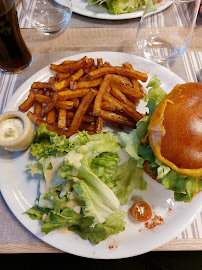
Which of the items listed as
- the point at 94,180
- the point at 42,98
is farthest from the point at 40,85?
the point at 94,180

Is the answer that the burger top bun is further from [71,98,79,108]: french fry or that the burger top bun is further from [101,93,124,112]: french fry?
[71,98,79,108]: french fry

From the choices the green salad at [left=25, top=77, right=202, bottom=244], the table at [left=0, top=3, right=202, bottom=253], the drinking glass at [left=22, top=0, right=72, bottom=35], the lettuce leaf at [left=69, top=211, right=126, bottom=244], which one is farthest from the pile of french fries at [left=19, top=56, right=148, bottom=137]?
the drinking glass at [left=22, top=0, right=72, bottom=35]

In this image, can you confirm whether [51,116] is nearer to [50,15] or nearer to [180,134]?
[180,134]

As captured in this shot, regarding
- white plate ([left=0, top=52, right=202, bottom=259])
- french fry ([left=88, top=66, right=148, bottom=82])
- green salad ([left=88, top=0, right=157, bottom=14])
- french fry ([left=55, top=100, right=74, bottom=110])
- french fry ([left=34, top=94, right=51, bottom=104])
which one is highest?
green salad ([left=88, top=0, right=157, bottom=14])

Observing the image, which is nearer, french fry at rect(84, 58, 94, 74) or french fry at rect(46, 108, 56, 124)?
french fry at rect(46, 108, 56, 124)

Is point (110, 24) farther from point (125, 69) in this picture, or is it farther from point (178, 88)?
point (178, 88)

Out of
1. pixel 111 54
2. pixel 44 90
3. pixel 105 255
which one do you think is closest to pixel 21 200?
pixel 105 255

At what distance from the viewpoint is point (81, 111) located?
1772 millimetres

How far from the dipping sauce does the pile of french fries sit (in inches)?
6.4

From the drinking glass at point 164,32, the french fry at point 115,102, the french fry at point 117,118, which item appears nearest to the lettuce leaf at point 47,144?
the french fry at point 117,118

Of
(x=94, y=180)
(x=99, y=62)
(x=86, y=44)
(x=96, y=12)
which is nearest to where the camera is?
(x=94, y=180)

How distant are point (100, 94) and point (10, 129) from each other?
26.2 inches

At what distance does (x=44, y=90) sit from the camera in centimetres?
199

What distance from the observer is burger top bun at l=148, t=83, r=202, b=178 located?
4.21 feet
